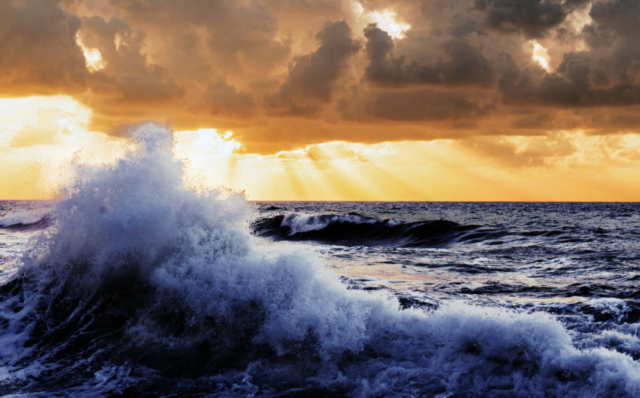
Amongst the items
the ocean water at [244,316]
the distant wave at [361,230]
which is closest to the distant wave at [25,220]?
the distant wave at [361,230]

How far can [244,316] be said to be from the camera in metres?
6.90

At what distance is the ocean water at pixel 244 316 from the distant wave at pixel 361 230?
11.9 metres

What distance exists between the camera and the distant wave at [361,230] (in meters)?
24.2

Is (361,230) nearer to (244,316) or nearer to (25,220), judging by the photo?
(244,316)

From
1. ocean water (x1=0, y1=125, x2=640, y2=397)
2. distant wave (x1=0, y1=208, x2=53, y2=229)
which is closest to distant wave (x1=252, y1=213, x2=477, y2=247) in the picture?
ocean water (x1=0, y1=125, x2=640, y2=397)

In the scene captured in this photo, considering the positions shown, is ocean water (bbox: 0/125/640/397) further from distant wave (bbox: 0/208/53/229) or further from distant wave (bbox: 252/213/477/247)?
distant wave (bbox: 0/208/53/229)

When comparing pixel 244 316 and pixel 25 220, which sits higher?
pixel 244 316

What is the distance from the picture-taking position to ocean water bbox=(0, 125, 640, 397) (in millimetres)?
5535

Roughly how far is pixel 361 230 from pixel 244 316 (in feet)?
76.8

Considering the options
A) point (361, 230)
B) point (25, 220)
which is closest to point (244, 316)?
point (361, 230)

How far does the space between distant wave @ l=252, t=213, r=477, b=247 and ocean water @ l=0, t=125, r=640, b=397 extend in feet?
39.0

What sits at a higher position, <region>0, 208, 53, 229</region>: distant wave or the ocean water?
the ocean water

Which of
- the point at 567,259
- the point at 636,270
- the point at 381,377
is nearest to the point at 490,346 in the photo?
the point at 381,377

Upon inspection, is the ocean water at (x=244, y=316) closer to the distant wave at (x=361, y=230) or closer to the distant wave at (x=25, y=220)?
the distant wave at (x=361, y=230)
